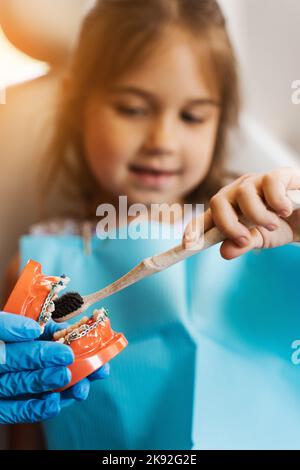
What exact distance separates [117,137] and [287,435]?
1.34 ft

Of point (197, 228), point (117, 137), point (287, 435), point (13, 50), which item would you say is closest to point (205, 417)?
point (287, 435)

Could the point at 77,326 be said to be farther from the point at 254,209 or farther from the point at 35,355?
the point at 254,209

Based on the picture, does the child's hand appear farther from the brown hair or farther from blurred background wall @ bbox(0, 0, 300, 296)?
blurred background wall @ bbox(0, 0, 300, 296)

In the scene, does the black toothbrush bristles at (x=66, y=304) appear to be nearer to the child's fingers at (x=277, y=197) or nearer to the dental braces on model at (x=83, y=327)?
the dental braces on model at (x=83, y=327)

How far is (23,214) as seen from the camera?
0.88m

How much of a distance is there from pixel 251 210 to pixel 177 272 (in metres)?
0.19

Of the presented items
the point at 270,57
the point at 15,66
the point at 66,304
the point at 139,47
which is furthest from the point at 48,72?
the point at 66,304

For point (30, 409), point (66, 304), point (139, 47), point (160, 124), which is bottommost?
point (30, 409)

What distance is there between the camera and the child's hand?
464mm

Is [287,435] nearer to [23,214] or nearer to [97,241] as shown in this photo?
[97,241]

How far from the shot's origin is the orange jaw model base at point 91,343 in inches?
18.8

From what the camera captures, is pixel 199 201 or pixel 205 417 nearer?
pixel 205 417

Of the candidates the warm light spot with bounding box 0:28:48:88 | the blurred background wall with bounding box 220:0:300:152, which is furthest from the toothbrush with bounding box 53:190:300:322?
the warm light spot with bounding box 0:28:48:88

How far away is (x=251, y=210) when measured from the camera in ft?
1.52
